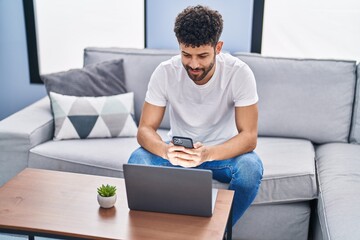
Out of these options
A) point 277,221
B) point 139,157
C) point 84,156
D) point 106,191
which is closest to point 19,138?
point 84,156

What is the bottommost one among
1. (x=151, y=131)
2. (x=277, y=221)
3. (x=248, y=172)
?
(x=277, y=221)

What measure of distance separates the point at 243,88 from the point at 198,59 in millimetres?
245

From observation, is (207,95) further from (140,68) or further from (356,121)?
(356,121)

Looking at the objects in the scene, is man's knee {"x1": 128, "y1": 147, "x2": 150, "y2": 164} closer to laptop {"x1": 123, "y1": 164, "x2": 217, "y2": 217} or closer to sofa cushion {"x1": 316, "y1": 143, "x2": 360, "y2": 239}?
laptop {"x1": 123, "y1": 164, "x2": 217, "y2": 217}

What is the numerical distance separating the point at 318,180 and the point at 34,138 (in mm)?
1320

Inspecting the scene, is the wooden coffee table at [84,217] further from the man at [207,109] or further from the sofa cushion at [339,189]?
the sofa cushion at [339,189]

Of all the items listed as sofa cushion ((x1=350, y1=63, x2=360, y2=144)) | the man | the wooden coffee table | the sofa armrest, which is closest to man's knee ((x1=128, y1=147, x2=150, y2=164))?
the man

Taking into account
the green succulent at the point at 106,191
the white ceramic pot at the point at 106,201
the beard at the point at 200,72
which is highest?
the beard at the point at 200,72

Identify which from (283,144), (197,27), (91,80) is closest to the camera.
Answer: (197,27)

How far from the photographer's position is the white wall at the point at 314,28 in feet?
8.87

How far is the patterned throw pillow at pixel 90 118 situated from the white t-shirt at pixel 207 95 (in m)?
0.44

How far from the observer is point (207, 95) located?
79.5 inches

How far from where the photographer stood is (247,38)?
281 cm

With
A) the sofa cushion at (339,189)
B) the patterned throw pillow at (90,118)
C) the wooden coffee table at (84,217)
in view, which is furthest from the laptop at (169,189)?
the patterned throw pillow at (90,118)
